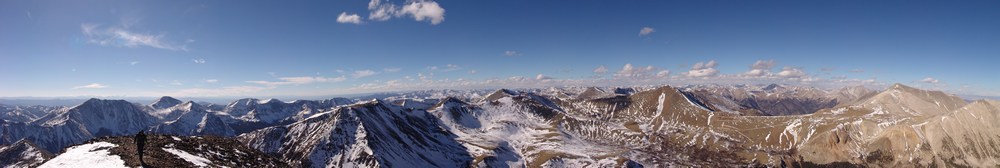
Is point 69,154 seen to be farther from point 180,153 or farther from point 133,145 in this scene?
point 180,153

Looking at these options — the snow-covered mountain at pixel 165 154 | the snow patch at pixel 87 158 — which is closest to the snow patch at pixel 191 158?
the snow-covered mountain at pixel 165 154

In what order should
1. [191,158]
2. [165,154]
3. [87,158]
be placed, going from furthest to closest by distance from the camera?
1. [191,158]
2. [165,154]
3. [87,158]

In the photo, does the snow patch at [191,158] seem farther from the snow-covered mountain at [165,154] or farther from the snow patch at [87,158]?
the snow patch at [87,158]

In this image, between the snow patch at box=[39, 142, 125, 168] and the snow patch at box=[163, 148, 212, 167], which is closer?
the snow patch at box=[39, 142, 125, 168]

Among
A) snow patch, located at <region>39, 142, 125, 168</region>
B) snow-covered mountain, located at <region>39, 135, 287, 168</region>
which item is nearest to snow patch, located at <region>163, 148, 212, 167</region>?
snow-covered mountain, located at <region>39, 135, 287, 168</region>

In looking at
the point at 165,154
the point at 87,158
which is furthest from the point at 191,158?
the point at 87,158

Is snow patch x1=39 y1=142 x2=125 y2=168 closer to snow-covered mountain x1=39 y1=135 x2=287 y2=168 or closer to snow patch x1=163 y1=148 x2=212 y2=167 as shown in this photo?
snow-covered mountain x1=39 y1=135 x2=287 y2=168

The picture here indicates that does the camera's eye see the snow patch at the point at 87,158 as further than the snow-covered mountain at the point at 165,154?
No

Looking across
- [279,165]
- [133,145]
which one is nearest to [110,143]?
[133,145]

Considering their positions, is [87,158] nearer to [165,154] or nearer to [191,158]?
[165,154]

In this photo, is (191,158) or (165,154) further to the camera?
(191,158)

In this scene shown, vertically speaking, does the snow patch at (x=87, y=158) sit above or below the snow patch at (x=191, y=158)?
above
